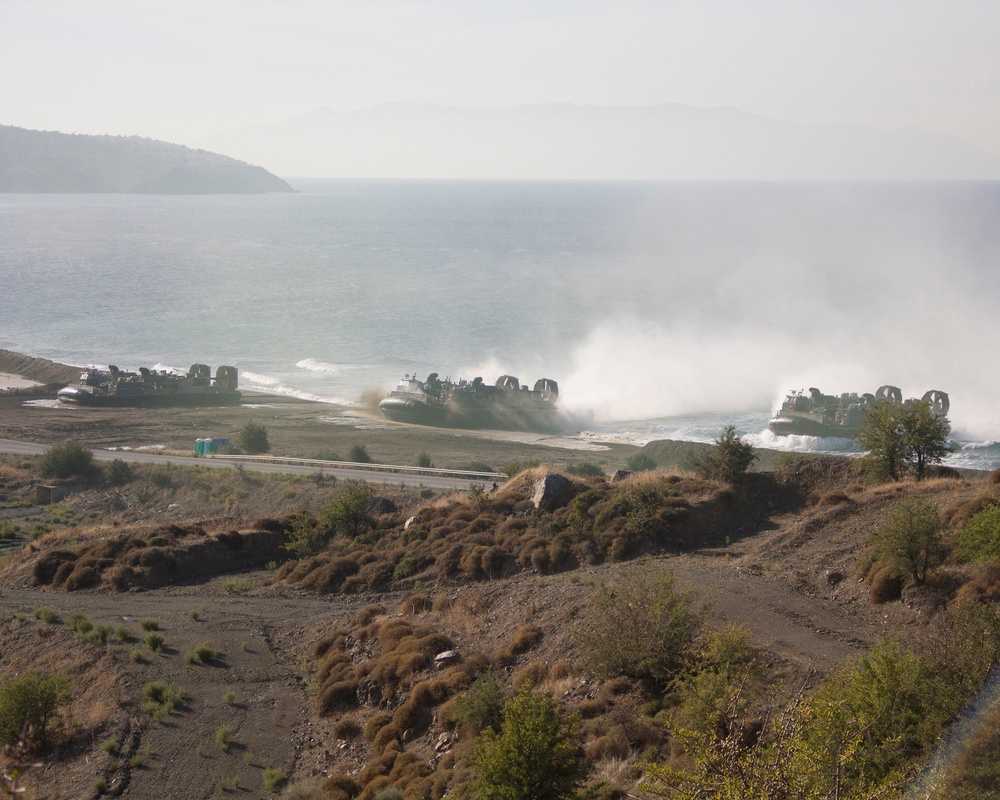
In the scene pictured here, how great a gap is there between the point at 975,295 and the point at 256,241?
12107 cm

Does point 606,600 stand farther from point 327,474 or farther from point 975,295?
point 975,295

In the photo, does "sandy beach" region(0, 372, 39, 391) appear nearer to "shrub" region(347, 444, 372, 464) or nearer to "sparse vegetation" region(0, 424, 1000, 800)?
"shrub" region(347, 444, 372, 464)

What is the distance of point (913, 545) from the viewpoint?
15875mm

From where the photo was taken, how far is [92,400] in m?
57.6

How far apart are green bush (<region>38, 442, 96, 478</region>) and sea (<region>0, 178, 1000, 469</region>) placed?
2670cm

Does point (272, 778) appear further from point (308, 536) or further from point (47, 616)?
point (308, 536)

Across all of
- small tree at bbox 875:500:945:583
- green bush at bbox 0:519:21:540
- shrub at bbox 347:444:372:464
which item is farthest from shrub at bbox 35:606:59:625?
shrub at bbox 347:444:372:464

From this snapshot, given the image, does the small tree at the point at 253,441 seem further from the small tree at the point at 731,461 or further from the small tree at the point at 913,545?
the small tree at the point at 913,545

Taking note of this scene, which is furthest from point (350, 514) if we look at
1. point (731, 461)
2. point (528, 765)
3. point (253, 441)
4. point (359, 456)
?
point (528, 765)

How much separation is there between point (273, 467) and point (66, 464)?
8.02 metres

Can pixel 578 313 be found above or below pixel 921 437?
above

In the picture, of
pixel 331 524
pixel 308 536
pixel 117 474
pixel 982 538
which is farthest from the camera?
pixel 117 474

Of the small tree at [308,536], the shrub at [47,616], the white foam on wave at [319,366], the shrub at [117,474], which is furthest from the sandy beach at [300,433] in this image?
the shrub at [47,616]

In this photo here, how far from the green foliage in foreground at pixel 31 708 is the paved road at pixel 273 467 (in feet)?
58.3
